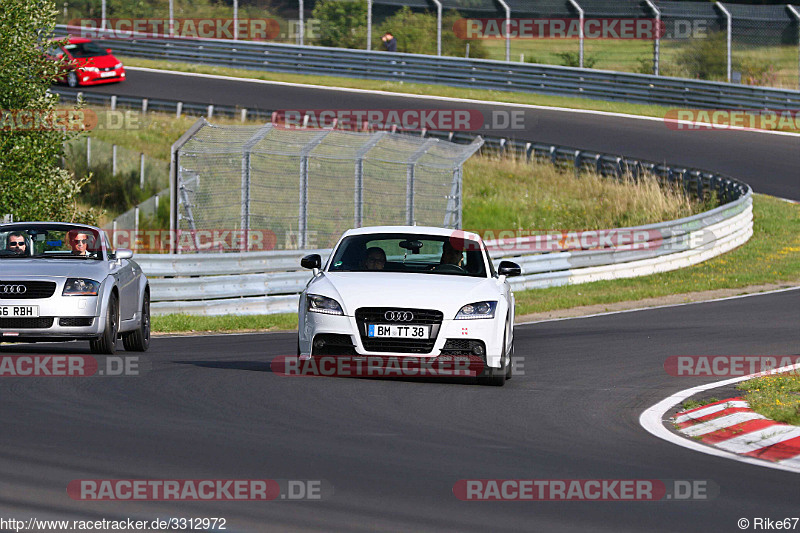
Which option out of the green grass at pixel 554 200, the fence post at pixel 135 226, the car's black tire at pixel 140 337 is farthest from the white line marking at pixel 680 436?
the green grass at pixel 554 200

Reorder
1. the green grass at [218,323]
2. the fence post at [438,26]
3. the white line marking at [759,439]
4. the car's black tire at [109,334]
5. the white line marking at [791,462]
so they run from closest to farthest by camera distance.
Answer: the white line marking at [791,462] < the white line marking at [759,439] < the car's black tire at [109,334] < the green grass at [218,323] < the fence post at [438,26]

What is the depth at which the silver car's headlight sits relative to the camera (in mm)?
13023

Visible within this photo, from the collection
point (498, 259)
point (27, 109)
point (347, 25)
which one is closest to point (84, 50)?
point (347, 25)

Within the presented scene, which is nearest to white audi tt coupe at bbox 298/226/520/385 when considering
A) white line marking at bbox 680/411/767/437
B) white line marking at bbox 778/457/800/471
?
white line marking at bbox 680/411/767/437

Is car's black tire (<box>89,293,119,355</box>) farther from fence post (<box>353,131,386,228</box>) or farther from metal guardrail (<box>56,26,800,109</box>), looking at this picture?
metal guardrail (<box>56,26,800,109</box>)

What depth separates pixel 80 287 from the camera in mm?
13086

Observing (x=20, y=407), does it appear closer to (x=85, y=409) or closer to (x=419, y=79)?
(x=85, y=409)

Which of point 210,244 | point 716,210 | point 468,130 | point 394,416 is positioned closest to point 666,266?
point 716,210

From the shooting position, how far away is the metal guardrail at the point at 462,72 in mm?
39531

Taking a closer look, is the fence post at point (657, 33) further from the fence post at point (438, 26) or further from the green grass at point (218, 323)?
the green grass at point (218, 323)

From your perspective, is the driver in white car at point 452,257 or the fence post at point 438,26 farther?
the fence post at point 438,26

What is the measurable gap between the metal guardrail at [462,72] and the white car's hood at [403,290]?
94.2ft

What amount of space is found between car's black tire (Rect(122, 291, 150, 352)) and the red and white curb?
649 centimetres

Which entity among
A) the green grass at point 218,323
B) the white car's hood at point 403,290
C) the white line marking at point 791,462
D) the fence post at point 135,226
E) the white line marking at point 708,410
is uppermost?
the white car's hood at point 403,290
